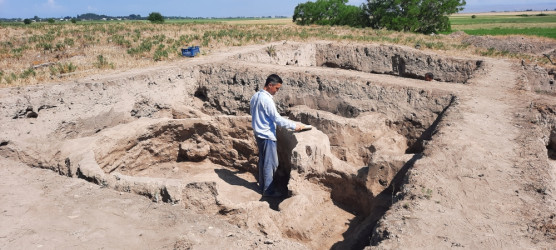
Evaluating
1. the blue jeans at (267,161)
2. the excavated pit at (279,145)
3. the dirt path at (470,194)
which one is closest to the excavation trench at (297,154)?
the excavated pit at (279,145)

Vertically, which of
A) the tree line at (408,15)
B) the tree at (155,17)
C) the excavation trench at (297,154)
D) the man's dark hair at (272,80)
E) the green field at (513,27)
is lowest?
the excavation trench at (297,154)

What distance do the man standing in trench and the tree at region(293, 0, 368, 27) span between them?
3694 cm

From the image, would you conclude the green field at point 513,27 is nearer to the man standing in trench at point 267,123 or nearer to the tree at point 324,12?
the tree at point 324,12

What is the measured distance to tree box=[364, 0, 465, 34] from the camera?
32.8 meters

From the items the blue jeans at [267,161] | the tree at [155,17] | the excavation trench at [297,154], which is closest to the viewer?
the excavation trench at [297,154]

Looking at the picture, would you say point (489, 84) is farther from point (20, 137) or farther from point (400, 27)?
point (400, 27)

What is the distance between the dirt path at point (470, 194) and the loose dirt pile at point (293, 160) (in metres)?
0.02

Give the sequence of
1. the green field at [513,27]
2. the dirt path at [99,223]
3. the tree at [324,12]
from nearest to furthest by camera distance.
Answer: the dirt path at [99,223] < the green field at [513,27] < the tree at [324,12]

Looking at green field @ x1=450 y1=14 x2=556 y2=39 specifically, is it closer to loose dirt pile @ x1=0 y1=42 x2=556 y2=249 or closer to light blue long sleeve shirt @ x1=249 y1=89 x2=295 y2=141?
loose dirt pile @ x1=0 y1=42 x2=556 y2=249

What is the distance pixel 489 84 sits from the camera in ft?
30.8

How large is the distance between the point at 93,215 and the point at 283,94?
20.7 ft

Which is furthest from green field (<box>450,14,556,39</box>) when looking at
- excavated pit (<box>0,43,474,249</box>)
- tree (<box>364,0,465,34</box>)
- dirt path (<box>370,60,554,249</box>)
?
dirt path (<box>370,60,554,249</box>)

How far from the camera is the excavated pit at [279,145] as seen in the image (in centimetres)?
531

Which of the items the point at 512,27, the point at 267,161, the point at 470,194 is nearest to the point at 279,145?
the point at 267,161
